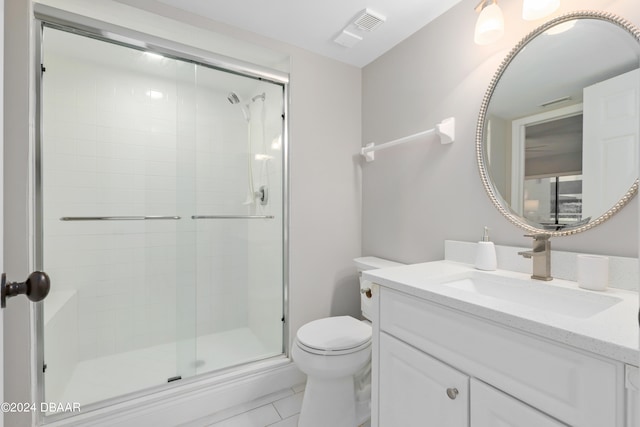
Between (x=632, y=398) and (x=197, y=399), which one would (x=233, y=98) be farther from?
(x=632, y=398)

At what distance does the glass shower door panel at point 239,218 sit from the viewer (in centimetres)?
191

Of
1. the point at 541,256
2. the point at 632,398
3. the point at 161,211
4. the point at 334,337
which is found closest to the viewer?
the point at 632,398

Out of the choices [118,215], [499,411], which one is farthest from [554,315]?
[118,215]

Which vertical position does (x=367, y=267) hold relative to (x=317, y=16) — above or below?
below

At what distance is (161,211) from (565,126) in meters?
2.14

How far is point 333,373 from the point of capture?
4.43 feet

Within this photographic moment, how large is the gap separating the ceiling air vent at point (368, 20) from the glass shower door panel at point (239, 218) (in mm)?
613

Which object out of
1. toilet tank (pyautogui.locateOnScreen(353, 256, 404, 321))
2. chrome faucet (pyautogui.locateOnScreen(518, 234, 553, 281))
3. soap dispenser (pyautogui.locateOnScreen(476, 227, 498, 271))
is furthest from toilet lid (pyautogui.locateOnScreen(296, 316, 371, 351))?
chrome faucet (pyautogui.locateOnScreen(518, 234, 553, 281))

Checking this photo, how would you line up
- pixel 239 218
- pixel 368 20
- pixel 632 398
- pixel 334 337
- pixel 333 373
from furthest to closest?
pixel 239 218 → pixel 368 20 → pixel 334 337 → pixel 333 373 → pixel 632 398

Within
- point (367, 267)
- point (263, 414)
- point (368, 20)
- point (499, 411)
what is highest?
point (368, 20)

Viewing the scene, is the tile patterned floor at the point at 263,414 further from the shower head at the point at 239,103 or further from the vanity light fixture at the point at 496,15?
the vanity light fixture at the point at 496,15

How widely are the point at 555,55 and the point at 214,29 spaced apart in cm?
164

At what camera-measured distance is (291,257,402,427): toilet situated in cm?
136

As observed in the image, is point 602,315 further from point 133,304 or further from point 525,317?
point 133,304
